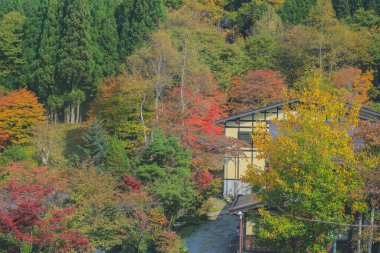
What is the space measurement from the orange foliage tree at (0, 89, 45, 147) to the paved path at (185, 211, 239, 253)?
13.1m

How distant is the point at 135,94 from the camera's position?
3145 cm

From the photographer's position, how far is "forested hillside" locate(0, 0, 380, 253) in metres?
20.3

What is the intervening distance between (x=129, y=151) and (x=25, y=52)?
1227cm

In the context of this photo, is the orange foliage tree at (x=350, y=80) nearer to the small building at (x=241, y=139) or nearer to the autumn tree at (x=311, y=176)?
the small building at (x=241, y=139)

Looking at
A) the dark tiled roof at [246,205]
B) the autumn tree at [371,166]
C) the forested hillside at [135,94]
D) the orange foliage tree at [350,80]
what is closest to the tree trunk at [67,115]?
the forested hillside at [135,94]

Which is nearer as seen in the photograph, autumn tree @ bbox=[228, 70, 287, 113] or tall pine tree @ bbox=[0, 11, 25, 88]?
autumn tree @ bbox=[228, 70, 287, 113]

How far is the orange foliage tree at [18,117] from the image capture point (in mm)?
32781

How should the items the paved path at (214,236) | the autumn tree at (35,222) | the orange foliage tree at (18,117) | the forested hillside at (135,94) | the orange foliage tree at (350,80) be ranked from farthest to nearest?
the orange foliage tree at (18,117) < the orange foliage tree at (350,80) < the paved path at (214,236) < the forested hillside at (135,94) < the autumn tree at (35,222)

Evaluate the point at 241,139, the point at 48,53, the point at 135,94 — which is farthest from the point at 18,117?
the point at 241,139

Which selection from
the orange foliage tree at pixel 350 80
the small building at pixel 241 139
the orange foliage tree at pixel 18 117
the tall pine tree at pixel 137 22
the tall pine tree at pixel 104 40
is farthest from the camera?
the tall pine tree at pixel 137 22

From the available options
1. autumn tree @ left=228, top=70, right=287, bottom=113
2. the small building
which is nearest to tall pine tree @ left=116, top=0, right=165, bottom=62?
autumn tree @ left=228, top=70, right=287, bottom=113

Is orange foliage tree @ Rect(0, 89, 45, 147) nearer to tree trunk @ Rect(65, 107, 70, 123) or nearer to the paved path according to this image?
tree trunk @ Rect(65, 107, 70, 123)

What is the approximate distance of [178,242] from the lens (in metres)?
20.8

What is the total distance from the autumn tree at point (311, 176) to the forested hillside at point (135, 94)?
12.6ft
